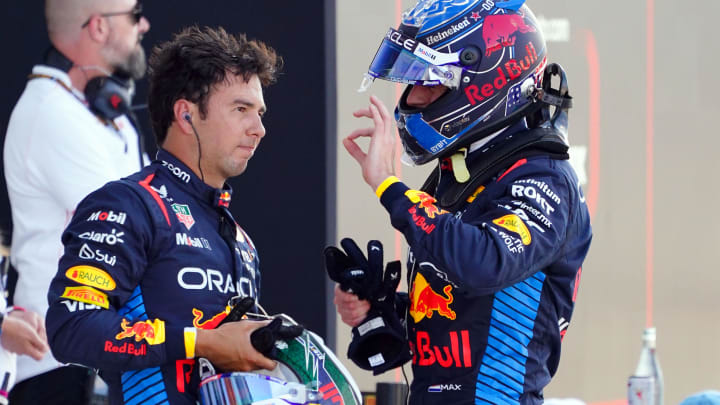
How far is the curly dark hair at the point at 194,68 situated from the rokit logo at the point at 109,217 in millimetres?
382

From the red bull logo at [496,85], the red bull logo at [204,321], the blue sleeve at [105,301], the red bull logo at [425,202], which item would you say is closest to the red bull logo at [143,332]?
the blue sleeve at [105,301]

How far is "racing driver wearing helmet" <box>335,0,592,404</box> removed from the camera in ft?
8.11

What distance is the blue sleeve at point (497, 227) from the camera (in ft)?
7.94

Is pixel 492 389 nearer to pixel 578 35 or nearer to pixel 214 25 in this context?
pixel 214 25

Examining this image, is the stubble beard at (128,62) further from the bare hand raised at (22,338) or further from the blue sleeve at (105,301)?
the blue sleeve at (105,301)

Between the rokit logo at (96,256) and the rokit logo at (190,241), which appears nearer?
the rokit logo at (96,256)

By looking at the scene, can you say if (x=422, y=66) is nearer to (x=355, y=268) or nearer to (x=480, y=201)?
(x=480, y=201)

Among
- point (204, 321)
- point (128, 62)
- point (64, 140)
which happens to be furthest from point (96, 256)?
point (128, 62)

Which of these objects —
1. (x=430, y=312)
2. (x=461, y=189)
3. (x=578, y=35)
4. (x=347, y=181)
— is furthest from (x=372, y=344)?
(x=578, y=35)

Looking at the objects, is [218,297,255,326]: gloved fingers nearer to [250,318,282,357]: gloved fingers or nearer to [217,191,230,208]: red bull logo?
[250,318,282,357]: gloved fingers

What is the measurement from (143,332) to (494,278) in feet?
2.64

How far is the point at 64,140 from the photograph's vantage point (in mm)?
3996

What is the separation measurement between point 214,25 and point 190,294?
2073mm

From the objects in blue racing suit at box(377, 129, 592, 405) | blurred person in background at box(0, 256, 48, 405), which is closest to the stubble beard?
blurred person in background at box(0, 256, 48, 405)
